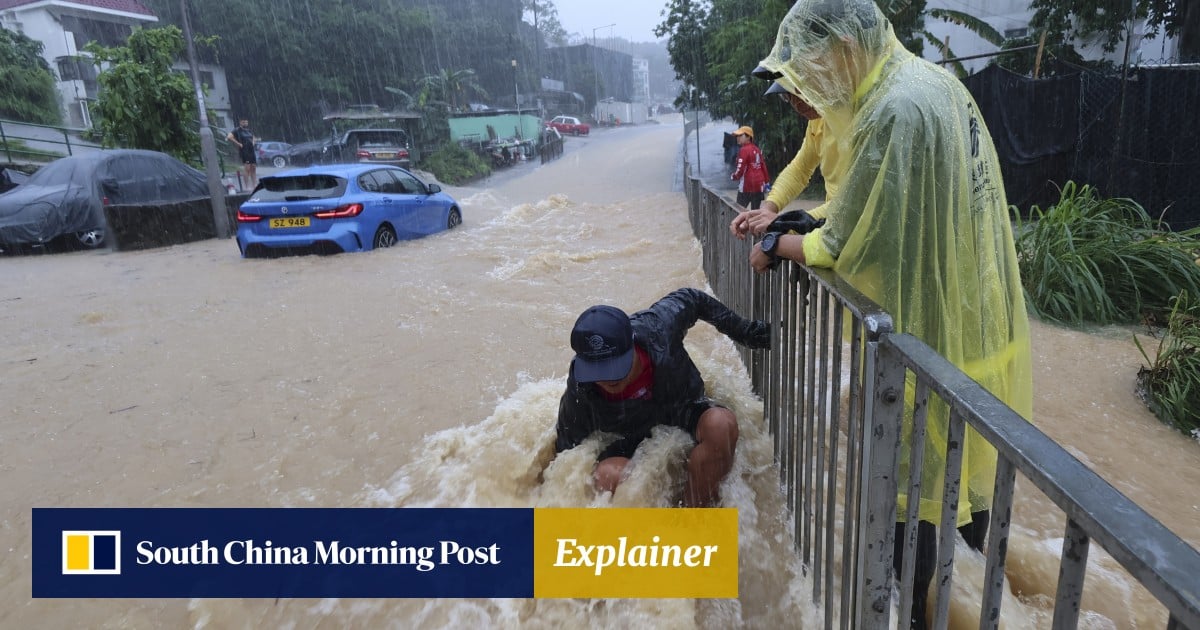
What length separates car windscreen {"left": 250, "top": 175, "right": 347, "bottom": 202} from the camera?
941 centimetres

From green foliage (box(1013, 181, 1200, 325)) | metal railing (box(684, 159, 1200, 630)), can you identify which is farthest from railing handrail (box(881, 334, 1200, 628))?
green foliage (box(1013, 181, 1200, 325))

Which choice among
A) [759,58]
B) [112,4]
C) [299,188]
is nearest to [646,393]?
[299,188]

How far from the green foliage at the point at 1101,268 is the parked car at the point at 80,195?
12.3 meters

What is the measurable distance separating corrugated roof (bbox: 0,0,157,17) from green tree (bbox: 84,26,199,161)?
63.7 ft

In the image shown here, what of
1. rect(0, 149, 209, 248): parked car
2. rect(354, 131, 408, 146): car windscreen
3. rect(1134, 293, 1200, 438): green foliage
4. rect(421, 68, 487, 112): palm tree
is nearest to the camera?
rect(1134, 293, 1200, 438): green foliage

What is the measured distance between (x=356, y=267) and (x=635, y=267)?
341 centimetres

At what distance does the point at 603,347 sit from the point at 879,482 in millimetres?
1385

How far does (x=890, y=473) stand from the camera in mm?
1580

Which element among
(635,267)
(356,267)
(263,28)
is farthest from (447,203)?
(263,28)

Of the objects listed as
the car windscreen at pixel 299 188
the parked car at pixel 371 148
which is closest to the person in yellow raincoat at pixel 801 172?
the car windscreen at pixel 299 188

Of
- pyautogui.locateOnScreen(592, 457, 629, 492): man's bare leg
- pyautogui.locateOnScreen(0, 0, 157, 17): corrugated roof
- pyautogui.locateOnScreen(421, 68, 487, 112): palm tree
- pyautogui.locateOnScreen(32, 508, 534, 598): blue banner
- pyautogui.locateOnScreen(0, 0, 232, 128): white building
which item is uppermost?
pyautogui.locateOnScreen(0, 0, 157, 17): corrugated roof

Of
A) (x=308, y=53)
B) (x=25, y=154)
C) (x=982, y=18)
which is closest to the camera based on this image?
(x=25, y=154)

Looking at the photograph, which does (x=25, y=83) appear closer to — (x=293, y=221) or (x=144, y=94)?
(x=144, y=94)

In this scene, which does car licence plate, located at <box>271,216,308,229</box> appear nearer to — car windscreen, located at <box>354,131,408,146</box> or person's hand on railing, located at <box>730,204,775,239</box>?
person's hand on railing, located at <box>730,204,775,239</box>
